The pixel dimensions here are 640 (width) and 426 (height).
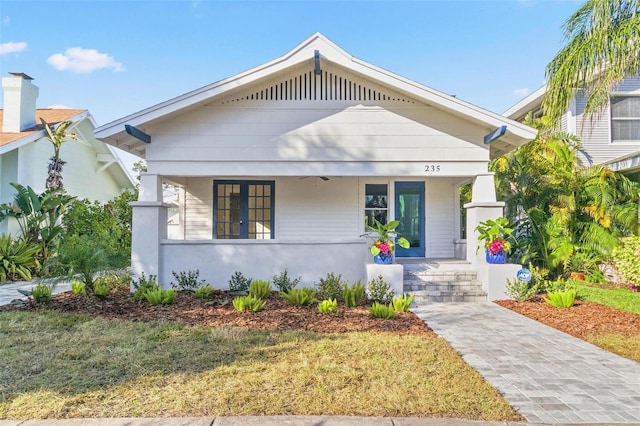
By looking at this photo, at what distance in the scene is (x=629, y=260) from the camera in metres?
9.28

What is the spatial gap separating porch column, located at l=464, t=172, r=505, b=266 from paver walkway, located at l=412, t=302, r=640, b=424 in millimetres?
2391

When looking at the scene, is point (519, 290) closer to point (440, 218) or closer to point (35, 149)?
point (440, 218)

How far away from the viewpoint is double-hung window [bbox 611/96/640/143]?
1346cm

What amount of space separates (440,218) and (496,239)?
3080 millimetres

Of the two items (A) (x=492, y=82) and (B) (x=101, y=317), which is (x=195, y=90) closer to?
(B) (x=101, y=317)

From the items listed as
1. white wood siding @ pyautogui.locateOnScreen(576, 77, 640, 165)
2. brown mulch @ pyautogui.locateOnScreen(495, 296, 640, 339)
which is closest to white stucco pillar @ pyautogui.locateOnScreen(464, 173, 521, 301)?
brown mulch @ pyautogui.locateOnScreen(495, 296, 640, 339)

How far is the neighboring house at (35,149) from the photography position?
14.1 m

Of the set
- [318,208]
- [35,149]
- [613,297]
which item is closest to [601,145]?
[613,297]

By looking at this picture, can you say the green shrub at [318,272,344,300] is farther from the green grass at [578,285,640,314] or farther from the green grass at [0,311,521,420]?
the green grass at [578,285,640,314]

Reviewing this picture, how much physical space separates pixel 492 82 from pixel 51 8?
1574 centimetres

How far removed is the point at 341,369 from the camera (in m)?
4.20

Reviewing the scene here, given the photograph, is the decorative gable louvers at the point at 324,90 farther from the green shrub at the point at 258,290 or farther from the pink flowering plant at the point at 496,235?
the green shrub at the point at 258,290

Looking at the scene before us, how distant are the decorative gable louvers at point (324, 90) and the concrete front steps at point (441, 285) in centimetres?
395

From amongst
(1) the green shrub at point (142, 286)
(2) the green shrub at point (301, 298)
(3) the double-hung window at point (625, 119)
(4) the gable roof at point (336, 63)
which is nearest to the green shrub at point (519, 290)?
(4) the gable roof at point (336, 63)
